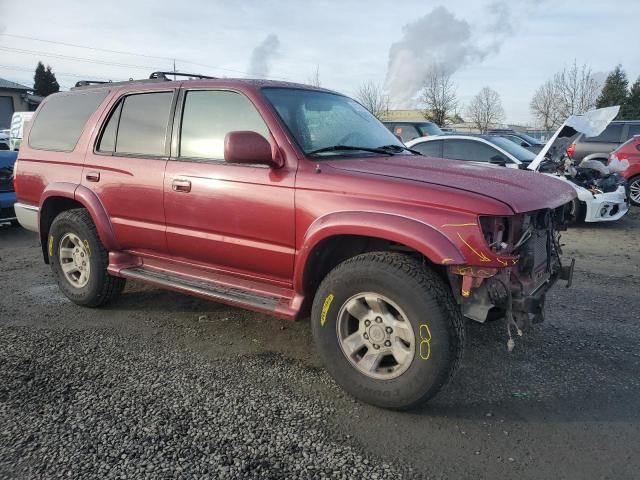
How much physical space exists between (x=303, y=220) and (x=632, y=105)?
4040 cm

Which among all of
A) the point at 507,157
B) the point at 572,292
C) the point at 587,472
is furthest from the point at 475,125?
the point at 587,472

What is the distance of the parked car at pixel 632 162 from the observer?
11133 mm

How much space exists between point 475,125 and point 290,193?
50009mm

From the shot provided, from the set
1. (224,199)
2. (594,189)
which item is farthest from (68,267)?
(594,189)

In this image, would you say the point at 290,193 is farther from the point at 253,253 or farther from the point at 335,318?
the point at 335,318

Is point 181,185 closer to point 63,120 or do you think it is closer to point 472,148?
point 63,120

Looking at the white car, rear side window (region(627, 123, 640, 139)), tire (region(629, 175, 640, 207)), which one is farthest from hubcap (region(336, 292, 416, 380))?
rear side window (region(627, 123, 640, 139))

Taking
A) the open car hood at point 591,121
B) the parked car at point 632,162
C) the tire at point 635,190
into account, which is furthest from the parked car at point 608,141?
the open car hood at point 591,121

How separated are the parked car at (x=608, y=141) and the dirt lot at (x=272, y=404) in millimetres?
9619

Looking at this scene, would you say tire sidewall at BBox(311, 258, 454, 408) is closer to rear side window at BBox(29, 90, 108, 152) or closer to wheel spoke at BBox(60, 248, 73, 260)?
wheel spoke at BBox(60, 248, 73, 260)

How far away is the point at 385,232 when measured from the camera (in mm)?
2932

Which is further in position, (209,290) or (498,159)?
(498,159)

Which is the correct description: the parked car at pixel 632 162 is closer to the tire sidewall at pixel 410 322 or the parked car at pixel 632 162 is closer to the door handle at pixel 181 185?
the tire sidewall at pixel 410 322

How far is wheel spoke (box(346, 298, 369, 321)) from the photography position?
312cm
